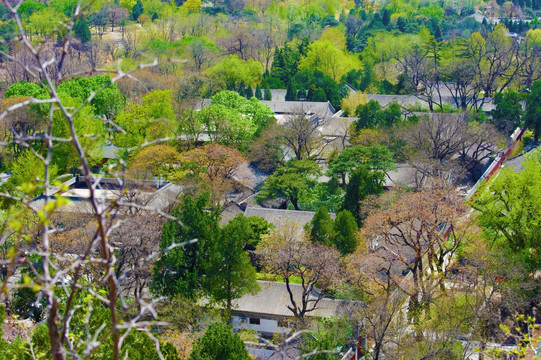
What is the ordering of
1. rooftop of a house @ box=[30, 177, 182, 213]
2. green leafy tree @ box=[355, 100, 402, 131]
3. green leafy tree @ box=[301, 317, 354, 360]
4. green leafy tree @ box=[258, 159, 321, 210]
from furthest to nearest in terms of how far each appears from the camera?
green leafy tree @ box=[355, 100, 402, 131] < green leafy tree @ box=[258, 159, 321, 210] < rooftop of a house @ box=[30, 177, 182, 213] < green leafy tree @ box=[301, 317, 354, 360]

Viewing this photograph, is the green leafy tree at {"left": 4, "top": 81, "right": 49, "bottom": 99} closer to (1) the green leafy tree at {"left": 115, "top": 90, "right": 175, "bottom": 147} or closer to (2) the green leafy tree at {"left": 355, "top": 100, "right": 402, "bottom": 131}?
(1) the green leafy tree at {"left": 115, "top": 90, "right": 175, "bottom": 147}

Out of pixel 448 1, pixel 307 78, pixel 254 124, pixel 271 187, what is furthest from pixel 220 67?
pixel 448 1

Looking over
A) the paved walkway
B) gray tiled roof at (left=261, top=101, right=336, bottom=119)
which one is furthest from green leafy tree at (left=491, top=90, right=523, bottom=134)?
the paved walkway

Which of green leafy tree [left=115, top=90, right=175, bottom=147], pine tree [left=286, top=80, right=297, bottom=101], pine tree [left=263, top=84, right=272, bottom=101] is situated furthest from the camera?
pine tree [left=263, top=84, right=272, bottom=101]

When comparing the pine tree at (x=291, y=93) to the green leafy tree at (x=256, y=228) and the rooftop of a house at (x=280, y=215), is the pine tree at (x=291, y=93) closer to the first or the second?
the rooftop of a house at (x=280, y=215)

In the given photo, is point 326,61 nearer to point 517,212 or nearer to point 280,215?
point 280,215

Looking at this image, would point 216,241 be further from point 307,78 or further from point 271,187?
point 307,78

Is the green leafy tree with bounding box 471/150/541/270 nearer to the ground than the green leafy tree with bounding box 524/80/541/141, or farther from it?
farther from it
